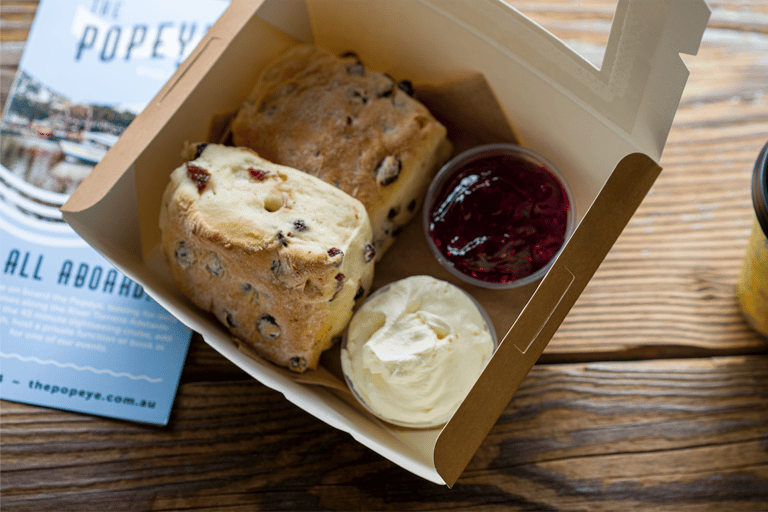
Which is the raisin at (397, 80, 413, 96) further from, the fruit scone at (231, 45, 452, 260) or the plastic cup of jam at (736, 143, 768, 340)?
the plastic cup of jam at (736, 143, 768, 340)

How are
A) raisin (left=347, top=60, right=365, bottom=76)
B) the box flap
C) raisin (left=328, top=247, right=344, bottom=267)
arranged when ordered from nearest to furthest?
the box flap, raisin (left=328, top=247, right=344, bottom=267), raisin (left=347, top=60, right=365, bottom=76)

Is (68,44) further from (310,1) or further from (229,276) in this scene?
(229,276)

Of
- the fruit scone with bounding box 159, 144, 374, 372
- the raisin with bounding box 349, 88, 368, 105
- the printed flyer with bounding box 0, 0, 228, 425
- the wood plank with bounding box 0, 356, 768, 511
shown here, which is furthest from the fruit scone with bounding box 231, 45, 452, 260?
the wood plank with bounding box 0, 356, 768, 511


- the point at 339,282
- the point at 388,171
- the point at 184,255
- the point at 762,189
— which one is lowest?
the point at 184,255

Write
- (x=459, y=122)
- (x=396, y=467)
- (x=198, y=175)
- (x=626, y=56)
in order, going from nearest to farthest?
(x=626, y=56) → (x=198, y=175) → (x=396, y=467) → (x=459, y=122)

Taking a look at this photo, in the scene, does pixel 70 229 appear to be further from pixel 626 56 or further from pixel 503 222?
pixel 626 56

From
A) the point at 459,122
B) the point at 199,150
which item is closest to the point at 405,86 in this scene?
the point at 459,122

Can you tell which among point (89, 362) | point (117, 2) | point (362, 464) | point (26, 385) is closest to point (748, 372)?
point (362, 464)

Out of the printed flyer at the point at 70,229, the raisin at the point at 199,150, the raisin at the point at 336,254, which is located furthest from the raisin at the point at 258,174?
the printed flyer at the point at 70,229
